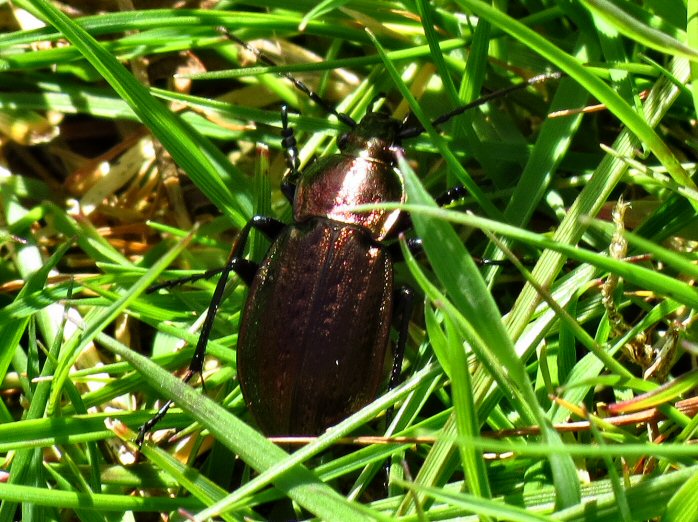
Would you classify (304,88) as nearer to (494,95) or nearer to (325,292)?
(494,95)

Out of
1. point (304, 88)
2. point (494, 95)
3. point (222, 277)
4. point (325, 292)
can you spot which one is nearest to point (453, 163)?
point (494, 95)

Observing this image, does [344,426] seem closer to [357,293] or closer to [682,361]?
[357,293]

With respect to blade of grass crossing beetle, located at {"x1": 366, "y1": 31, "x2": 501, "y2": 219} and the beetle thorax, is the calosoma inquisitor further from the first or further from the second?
blade of grass crossing beetle, located at {"x1": 366, "y1": 31, "x2": 501, "y2": 219}

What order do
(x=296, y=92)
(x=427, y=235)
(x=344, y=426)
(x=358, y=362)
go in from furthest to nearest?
(x=296, y=92)
(x=358, y=362)
(x=344, y=426)
(x=427, y=235)

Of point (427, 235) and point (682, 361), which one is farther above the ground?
point (427, 235)

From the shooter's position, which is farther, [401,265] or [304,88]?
[304,88]

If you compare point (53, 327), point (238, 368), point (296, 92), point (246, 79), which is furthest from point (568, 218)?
point (53, 327)

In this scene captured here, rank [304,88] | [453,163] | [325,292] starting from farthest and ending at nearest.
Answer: [304,88] → [453,163] → [325,292]
